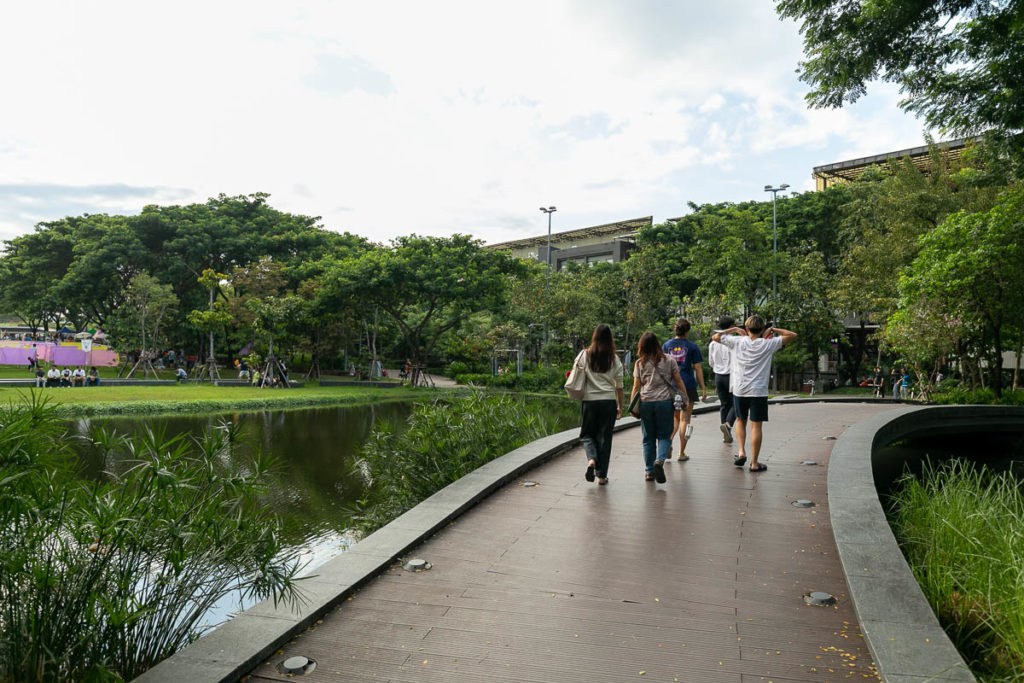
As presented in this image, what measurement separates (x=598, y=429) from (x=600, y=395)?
0.36 m

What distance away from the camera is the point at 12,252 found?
4097cm

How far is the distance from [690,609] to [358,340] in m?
37.9

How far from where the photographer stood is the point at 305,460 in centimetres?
1251

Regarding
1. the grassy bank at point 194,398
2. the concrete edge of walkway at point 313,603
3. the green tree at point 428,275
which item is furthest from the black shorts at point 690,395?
the green tree at point 428,275

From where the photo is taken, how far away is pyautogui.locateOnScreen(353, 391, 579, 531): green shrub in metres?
8.19

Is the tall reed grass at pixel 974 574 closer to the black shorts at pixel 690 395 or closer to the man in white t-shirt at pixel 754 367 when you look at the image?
the man in white t-shirt at pixel 754 367

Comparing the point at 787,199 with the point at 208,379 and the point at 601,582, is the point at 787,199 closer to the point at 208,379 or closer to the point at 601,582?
the point at 208,379

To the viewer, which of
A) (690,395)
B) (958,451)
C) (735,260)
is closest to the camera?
(690,395)

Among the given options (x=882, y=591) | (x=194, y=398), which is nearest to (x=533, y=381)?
(x=194, y=398)

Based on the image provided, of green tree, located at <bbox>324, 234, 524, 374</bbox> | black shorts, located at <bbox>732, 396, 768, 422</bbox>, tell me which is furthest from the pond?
green tree, located at <bbox>324, 234, 524, 374</bbox>

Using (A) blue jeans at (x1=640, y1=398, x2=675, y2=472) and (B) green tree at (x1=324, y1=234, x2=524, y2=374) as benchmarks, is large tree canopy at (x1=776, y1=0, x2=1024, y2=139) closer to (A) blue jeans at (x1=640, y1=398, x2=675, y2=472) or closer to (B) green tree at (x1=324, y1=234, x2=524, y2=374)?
(A) blue jeans at (x1=640, y1=398, x2=675, y2=472)

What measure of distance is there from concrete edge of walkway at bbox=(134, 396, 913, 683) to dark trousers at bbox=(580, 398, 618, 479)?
91cm

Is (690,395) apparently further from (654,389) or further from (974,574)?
(974,574)

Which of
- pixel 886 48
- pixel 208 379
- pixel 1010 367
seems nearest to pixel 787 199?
pixel 1010 367
